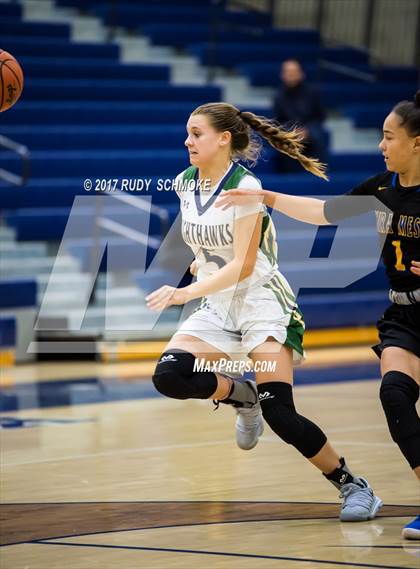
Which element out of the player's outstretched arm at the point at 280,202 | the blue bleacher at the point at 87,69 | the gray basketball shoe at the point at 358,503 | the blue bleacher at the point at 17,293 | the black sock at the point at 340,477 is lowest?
the blue bleacher at the point at 17,293

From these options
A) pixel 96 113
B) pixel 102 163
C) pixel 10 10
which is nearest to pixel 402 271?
pixel 102 163

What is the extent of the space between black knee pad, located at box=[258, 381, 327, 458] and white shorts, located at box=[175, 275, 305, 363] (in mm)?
235

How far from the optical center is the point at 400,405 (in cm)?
470

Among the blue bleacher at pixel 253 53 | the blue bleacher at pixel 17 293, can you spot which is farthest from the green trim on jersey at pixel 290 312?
the blue bleacher at pixel 253 53

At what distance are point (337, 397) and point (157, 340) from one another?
2.85 metres

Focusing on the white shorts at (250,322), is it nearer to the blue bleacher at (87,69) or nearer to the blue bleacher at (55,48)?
the blue bleacher at (87,69)

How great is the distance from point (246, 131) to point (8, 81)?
4.94 ft

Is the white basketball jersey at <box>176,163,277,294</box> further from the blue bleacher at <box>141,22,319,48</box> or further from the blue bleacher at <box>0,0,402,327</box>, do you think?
the blue bleacher at <box>141,22,319,48</box>

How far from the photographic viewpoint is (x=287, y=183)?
41.9 ft

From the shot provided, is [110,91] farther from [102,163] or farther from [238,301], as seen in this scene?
[238,301]

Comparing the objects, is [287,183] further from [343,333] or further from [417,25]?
[417,25]

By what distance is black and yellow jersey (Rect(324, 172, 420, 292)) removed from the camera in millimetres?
4832

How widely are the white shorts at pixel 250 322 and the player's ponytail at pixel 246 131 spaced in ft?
1.88

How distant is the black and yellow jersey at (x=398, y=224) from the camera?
190 inches
